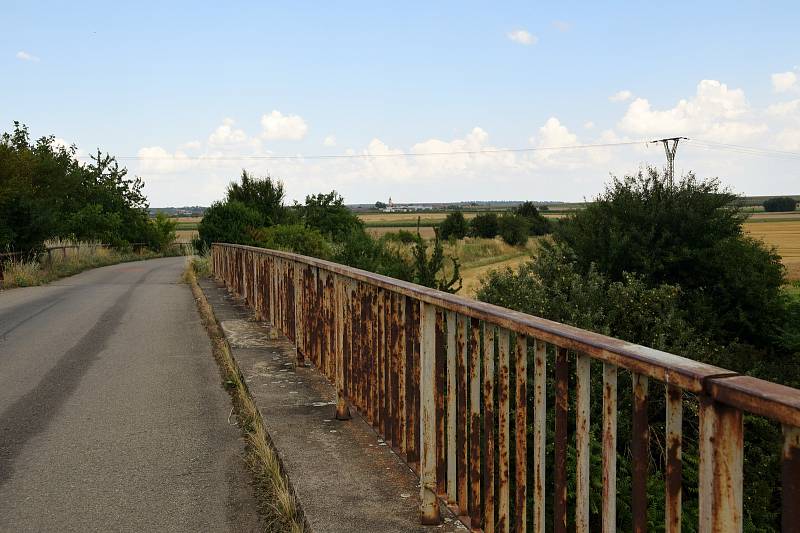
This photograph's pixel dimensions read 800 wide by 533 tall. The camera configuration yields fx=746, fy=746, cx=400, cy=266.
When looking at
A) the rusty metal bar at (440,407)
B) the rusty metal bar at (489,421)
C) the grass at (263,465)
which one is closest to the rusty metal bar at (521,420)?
the rusty metal bar at (489,421)

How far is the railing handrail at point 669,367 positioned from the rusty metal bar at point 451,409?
0.26 metres

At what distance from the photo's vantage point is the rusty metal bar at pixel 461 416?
3.19 m

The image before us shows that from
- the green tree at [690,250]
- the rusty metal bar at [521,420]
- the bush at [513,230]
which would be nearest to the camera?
the rusty metal bar at [521,420]

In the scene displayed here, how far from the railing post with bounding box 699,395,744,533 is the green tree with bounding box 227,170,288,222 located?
31.0 metres

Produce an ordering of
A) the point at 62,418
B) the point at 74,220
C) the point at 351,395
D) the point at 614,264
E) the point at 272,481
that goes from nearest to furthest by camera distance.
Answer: the point at 272,481, the point at 351,395, the point at 62,418, the point at 614,264, the point at 74,220

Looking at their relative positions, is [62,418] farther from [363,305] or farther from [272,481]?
[363,305]

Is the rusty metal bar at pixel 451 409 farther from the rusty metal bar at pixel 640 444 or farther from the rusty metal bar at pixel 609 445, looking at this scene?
the rusty metal bar at pixel 640 444

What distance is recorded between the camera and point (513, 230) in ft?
210

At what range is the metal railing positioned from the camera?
1.67 metres

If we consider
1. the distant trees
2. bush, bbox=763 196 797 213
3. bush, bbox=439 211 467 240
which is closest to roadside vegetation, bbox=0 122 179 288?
the distant trees

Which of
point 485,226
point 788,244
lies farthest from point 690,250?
point 485,226

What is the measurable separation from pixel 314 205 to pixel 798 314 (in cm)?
3576

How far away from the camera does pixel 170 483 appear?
15.8 ft

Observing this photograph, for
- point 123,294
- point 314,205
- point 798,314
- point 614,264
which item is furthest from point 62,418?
point 314,205
